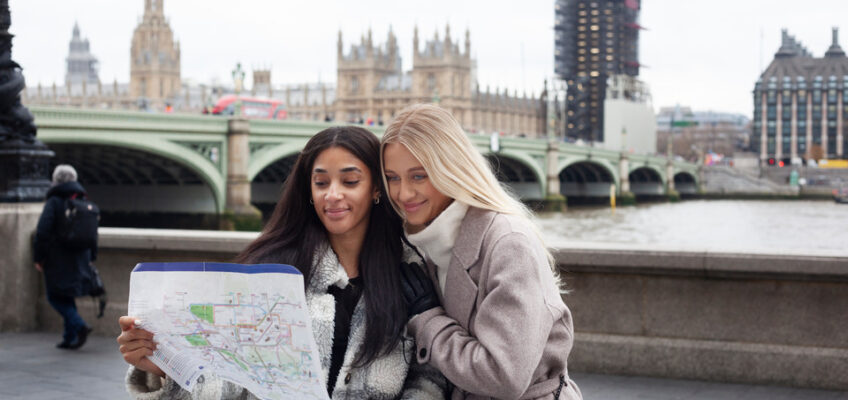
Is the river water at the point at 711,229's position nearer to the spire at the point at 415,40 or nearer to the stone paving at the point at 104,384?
the stone paving at the point at 104,384

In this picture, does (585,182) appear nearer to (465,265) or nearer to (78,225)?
(78,225)

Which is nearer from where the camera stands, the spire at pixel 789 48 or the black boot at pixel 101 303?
the black boot at pixel 101 303

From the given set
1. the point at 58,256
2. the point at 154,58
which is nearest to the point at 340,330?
the point at 58,256

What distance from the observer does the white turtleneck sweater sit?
6.02 feet

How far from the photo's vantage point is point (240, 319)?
5.39 ft

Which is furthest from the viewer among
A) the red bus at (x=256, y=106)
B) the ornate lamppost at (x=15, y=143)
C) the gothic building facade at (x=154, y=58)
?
the gothic building facade at (x=154, y=58)

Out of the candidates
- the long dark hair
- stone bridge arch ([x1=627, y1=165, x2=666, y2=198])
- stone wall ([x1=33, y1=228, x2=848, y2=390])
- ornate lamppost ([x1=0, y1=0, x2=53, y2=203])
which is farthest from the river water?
stone bridge arch ([x1=627, y1=165, x2=666, y2=198])

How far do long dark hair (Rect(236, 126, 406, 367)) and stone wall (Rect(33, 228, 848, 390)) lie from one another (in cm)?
216

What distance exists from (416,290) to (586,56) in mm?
84850

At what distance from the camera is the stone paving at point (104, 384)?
3664mm

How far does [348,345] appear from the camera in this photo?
1.83m

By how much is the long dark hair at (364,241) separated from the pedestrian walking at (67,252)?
Result: 117 inches

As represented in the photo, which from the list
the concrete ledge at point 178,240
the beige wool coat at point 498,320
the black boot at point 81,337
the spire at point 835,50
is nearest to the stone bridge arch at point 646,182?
the spire at point 835,50

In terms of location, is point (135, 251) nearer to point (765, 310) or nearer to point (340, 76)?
point (765, 310)
